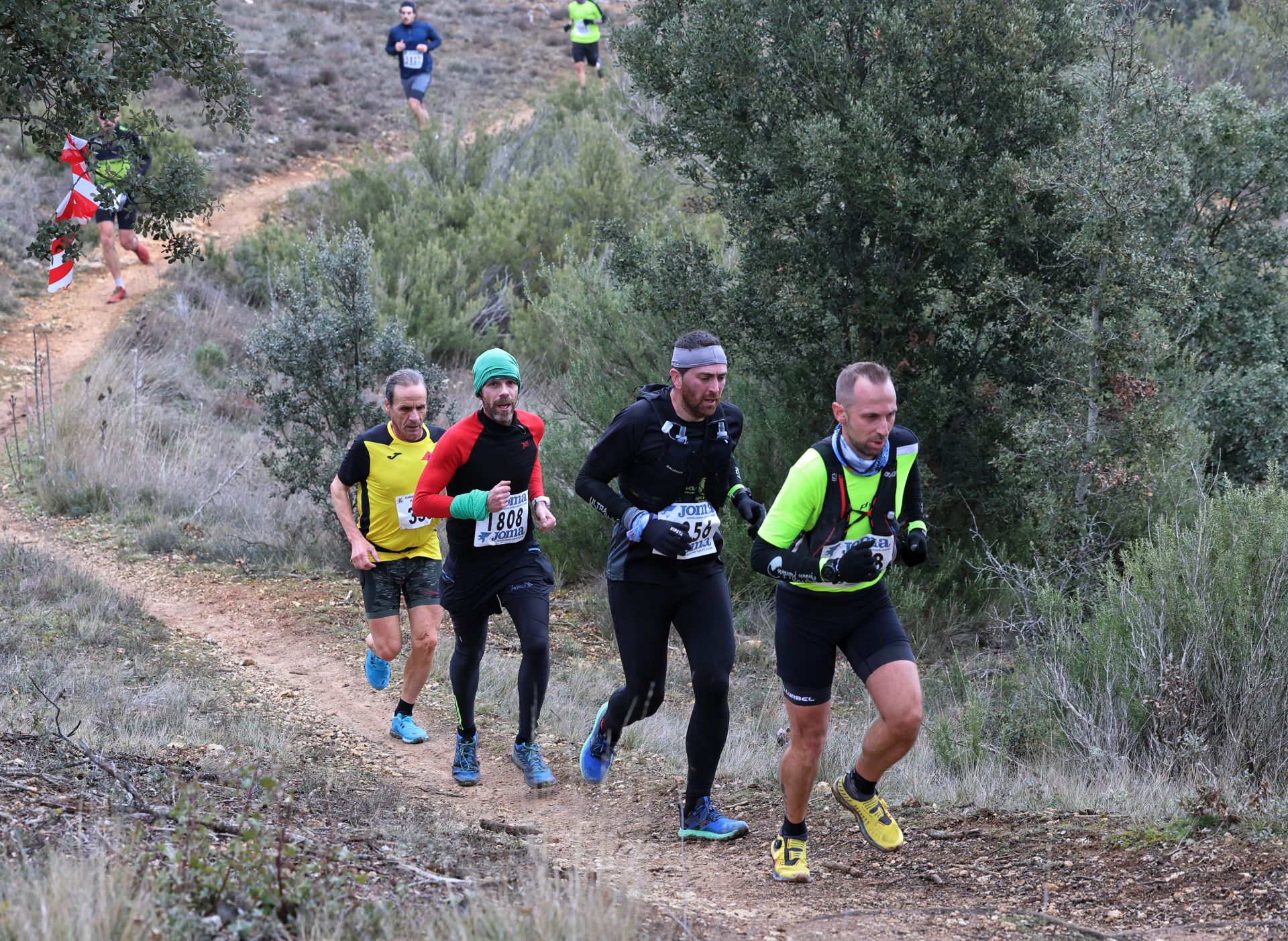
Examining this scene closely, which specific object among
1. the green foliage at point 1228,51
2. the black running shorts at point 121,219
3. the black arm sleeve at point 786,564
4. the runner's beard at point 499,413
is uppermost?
the green foliage at point 1228,51

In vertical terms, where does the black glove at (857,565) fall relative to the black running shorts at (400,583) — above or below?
above

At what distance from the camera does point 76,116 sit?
672 cm

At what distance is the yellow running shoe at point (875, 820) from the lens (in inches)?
204

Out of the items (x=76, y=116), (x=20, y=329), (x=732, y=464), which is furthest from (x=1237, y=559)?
(x=20, y=329)

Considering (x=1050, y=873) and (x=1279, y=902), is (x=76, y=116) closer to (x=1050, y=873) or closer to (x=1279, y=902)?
(x=1050, y=873)

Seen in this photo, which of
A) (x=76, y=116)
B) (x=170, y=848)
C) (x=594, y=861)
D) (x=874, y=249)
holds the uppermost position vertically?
(x=76, y=116)

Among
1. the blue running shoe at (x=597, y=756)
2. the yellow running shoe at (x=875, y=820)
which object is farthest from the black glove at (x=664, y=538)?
the blue running shoe at (x=597, y=756)

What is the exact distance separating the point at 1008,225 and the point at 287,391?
6413 millimetres

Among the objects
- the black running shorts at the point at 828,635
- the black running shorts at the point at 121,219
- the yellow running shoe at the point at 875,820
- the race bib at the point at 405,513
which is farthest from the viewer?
the black running shorts at the point at 121,219

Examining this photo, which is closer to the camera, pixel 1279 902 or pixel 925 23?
pixel 1279 902

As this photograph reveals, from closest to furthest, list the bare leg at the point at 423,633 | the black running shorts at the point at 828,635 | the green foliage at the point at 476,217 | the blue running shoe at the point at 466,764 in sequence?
the black running shorts at the point at 828,635 → the blue running shoe at the point at 466,764 → the bare leg at the point at 423,633 → the green foliage at the point at 476,217

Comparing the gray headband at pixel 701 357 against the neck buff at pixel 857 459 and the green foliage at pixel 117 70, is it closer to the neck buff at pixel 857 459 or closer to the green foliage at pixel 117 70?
the neck buff at pixel 857 459

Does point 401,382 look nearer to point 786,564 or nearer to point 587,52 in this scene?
point 786,564

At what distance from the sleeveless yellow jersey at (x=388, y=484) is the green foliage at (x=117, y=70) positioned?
1.88 m
